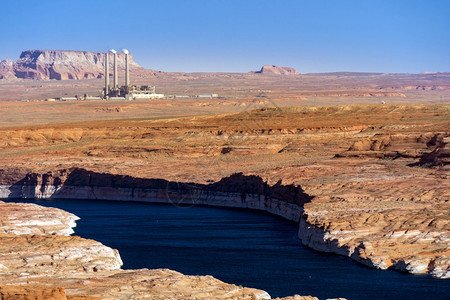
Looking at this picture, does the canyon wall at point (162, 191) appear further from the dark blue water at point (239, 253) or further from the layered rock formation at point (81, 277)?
the layered rock formation at point (81, 277)

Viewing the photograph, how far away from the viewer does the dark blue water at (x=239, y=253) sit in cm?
4044

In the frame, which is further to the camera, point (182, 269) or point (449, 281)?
point (182, 269)

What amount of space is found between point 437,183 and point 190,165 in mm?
33051

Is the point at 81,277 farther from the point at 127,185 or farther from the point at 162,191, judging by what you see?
the point at 127,185

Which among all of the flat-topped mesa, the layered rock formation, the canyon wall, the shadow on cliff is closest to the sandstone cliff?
the layered rock formation

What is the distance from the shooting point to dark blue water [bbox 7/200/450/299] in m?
40.4

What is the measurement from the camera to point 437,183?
201ft

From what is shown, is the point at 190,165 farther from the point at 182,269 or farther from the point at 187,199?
the point at 182,269

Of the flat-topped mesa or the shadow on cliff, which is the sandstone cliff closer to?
the flat-topped mesa

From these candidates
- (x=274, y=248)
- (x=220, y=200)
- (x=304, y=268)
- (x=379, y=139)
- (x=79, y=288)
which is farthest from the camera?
(x=379, y=139)

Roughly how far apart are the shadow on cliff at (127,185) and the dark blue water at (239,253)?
2201mm

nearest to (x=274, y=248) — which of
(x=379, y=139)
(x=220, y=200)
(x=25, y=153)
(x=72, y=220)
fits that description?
(x=72, y=220)

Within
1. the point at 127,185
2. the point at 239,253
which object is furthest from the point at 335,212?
→ the point at 127,185

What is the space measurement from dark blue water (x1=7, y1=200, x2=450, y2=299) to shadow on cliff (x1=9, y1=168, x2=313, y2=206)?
220cm
